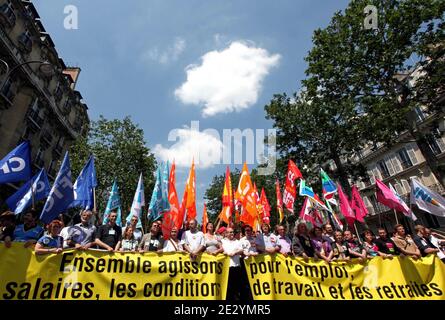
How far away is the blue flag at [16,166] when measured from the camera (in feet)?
22.4

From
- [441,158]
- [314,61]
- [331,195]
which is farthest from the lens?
Answer: [441,158]

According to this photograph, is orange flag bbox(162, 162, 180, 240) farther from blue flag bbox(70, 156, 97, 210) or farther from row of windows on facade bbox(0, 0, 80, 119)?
row of windows on facade bbox(0, 0, 80, 119)

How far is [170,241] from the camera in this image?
611 centimetres

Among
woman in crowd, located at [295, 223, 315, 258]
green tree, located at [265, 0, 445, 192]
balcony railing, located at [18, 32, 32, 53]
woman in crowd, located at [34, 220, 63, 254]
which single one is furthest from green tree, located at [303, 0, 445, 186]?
balcony railing, located at [18, 32, 32, 53]

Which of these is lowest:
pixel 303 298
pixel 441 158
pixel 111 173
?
pixel 303 298

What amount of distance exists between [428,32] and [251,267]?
18414 millimetres

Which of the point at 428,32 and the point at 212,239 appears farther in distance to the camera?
the point at 428,32

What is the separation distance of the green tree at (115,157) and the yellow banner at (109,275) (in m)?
19.9

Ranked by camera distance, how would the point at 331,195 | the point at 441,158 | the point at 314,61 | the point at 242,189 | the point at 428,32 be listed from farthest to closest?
the point at 441,158 < the point at 314,61 < the point at 428,32 < the point at 331,195 < the point at 242,189

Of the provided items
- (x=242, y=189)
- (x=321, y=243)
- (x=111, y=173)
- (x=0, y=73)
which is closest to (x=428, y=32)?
(x=242, y=189)

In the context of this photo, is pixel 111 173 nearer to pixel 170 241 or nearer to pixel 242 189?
pixel 242 189

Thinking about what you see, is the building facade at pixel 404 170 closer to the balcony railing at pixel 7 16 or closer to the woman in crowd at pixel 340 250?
the woman in crowd at pixel 340 250

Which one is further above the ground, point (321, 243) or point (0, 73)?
point (0, 73)

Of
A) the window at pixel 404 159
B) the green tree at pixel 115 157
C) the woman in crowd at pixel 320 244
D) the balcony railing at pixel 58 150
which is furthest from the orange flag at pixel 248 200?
the window at pixel 404 159
